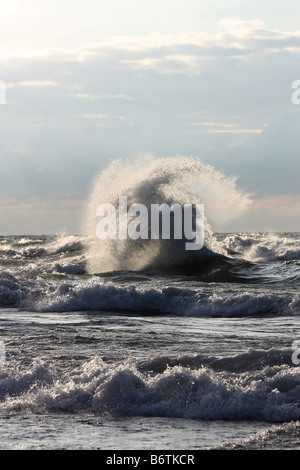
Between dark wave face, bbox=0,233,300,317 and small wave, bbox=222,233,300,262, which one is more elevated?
small wave, bbox=222,233,300,262

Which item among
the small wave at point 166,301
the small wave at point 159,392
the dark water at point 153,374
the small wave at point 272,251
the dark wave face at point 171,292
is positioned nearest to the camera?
the dark water at point 153,374

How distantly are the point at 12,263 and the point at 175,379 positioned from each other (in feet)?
90.0

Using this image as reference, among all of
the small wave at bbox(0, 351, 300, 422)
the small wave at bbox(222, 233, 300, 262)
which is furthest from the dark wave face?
the small wave at bbox(222, 233, 300, 262)

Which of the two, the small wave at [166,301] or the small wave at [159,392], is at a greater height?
the small wave at [166,301]

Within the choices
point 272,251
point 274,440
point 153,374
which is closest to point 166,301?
point 153,374

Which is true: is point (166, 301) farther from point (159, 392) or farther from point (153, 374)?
point (159, 392)

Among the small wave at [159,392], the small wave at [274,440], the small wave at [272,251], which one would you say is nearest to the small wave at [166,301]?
the small wave at [159,392]

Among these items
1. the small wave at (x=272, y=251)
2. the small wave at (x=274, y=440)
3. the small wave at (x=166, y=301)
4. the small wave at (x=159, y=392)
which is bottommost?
→ the small wave at (x=274, y=440)

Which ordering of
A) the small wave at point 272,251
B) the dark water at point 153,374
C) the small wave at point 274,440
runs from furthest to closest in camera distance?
the small wave at point 272,251, the dark water at point 153,374, the small wave at point 274,440

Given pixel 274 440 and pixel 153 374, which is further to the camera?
pixel 153 374

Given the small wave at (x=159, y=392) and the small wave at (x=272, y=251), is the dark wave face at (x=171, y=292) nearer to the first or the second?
the small wave at (x=159, y=392)

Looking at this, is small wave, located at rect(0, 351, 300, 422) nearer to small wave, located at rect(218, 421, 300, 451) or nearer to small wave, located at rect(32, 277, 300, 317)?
small wave, located at rect(218, 421, 300, 451)

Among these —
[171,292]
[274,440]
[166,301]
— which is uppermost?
[171,292]

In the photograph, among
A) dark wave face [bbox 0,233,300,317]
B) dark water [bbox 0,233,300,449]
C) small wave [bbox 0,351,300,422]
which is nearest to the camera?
dark water [bbox 0,233,300,449]
